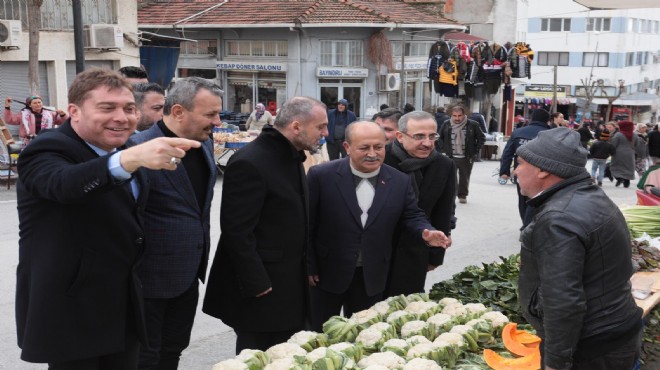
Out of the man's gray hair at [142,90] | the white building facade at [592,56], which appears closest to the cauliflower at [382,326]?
the man's gray hair at [142,90]

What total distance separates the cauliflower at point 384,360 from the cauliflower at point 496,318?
0.85 metres

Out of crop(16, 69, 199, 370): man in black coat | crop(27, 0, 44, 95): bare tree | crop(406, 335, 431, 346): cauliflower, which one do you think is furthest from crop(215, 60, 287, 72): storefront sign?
crop(16, 69, 199, 370): man in black coat

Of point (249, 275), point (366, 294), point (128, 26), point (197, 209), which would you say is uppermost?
point (128, 26)

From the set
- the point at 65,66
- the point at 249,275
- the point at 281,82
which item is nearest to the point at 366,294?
the point at 249,275

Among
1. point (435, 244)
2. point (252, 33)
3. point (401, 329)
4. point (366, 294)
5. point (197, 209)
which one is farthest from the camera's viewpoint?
point (252, 33)

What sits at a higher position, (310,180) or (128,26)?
(128,26)

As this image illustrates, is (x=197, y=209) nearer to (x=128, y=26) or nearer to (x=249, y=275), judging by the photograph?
(x=249, y=275)

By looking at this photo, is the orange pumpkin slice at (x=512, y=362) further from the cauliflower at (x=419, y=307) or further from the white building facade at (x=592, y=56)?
the white building facade at (x=592, y=56)

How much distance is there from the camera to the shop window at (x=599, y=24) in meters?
52.1

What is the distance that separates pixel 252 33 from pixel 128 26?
7.73 m

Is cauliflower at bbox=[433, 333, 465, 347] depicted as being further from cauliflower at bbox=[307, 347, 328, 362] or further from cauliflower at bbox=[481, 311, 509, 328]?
cauliflower at bbox=[307, 347, 328, 362]

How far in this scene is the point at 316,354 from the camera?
341 centimetres

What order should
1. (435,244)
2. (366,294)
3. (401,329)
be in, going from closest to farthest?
(401,329) → (435,244) → (366,294)

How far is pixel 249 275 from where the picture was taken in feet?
12.6
